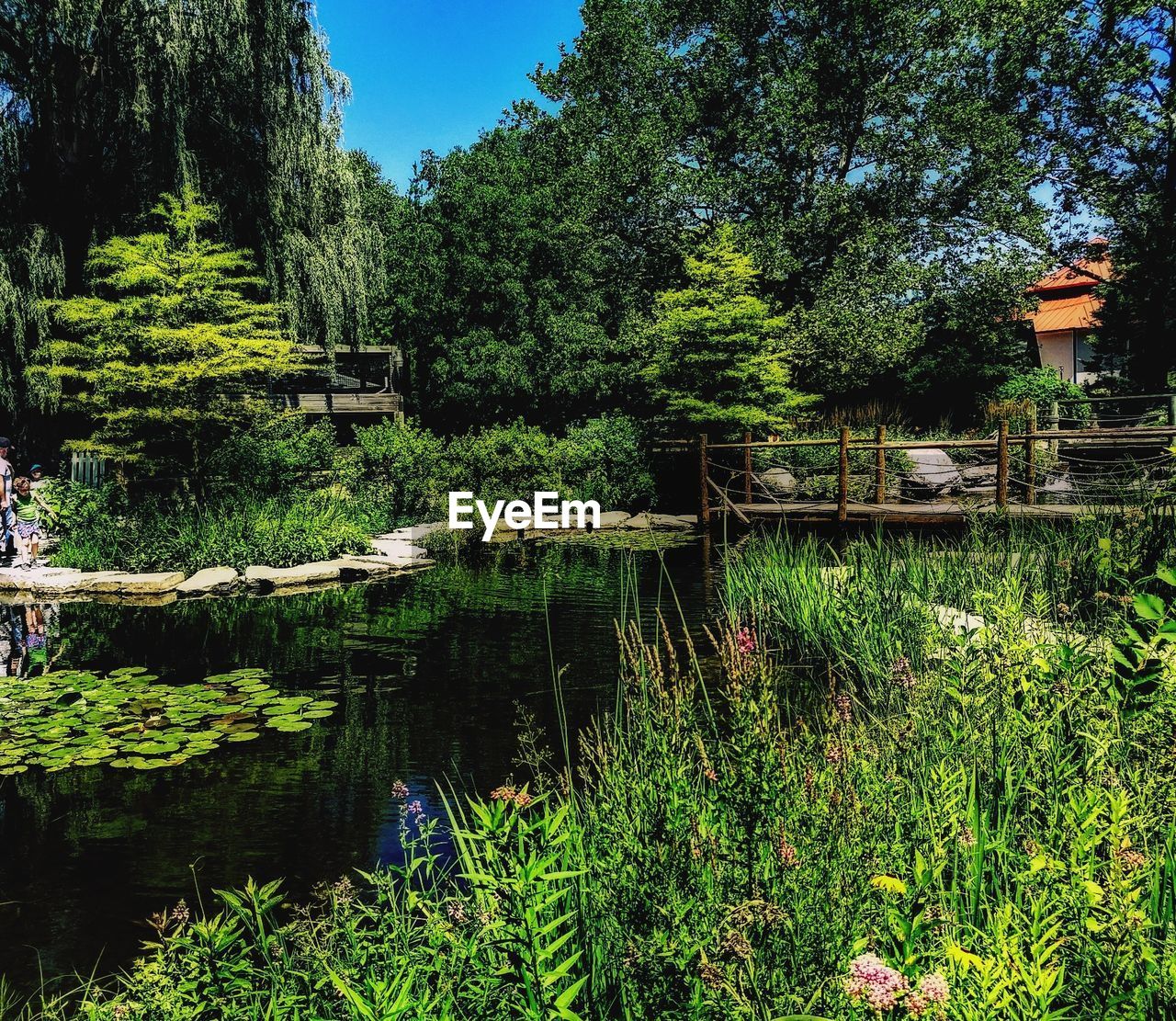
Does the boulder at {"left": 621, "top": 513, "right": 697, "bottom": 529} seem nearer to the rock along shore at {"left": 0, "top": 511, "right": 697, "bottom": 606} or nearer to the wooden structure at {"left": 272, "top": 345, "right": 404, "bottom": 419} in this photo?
the rock along shore at {"left": 0, "top": 511, "right": 697, "bottom": 606}

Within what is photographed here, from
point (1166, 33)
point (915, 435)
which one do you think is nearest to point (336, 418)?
point (915, 435)

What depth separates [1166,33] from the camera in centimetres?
1886

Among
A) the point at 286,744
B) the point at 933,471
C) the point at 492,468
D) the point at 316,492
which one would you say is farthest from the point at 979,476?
the point at 286,744

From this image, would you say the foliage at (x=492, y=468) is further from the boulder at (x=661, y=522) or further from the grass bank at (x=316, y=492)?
the boulder at (x=661, y=522)

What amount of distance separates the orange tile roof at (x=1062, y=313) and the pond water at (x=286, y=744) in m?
24.8

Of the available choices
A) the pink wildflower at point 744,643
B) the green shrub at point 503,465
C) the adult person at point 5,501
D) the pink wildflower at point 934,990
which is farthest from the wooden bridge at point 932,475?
the adult person at point 5,501

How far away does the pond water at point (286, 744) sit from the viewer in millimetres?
3771

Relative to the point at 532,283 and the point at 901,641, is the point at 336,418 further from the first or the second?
the point at 901,641

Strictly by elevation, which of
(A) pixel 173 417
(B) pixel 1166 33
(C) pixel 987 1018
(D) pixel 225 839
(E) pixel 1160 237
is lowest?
(D) pixel 225 839

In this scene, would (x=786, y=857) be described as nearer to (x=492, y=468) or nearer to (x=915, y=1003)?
(x=915, y=1003)

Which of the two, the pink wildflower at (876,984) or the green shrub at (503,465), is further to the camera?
the green shrub at (503,465)

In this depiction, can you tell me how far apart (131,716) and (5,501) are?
7603 millimetres

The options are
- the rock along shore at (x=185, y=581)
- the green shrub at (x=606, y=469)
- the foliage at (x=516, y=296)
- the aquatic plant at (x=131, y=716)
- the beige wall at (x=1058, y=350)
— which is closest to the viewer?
the aquatic plant at (x=131, y=716)

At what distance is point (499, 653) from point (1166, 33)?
20674mm
